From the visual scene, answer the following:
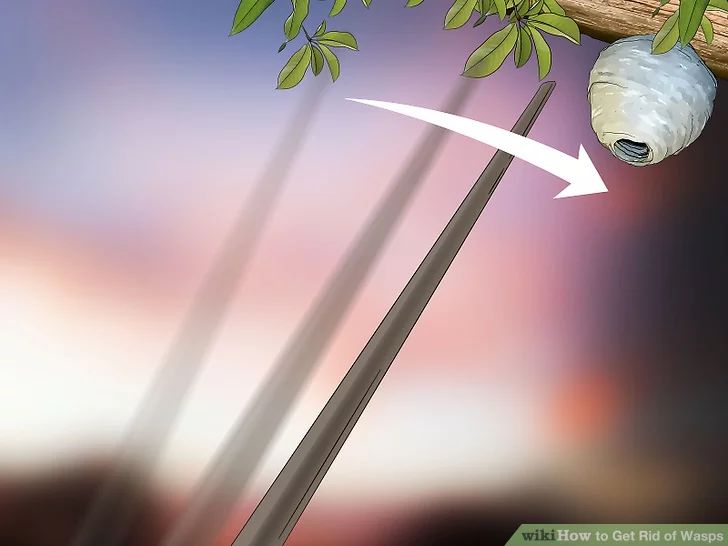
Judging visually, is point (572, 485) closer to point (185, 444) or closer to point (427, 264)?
point (185, 444)

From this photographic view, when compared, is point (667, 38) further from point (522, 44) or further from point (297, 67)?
point (297, 67)

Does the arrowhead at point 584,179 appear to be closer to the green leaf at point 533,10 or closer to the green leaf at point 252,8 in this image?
the green leaf at point 533,10

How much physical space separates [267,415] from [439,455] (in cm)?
29

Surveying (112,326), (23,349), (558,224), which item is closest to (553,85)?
(558,224)

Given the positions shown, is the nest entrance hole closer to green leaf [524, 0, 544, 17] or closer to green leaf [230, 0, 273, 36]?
green leaf [524, 0, 544, 17]

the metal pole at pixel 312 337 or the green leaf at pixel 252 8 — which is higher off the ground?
the green leaf at pixel 252 8

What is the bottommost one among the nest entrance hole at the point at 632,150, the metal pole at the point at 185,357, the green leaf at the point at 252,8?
the metal pole at the point at 185,357

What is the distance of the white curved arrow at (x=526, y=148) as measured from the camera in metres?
1.15

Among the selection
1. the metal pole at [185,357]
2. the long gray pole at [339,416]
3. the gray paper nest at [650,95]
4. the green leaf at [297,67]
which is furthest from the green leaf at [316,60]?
the long gray pole at [339,416]

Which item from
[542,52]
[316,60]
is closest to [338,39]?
[316,60]

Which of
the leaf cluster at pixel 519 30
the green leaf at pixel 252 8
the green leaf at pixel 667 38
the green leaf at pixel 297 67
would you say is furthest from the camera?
the green leaf at pixel 297 67

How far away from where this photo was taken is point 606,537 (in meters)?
1.09

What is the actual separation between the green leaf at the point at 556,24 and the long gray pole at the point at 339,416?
444 millimetres

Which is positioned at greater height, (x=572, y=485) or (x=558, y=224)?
(x=558, y=224)
